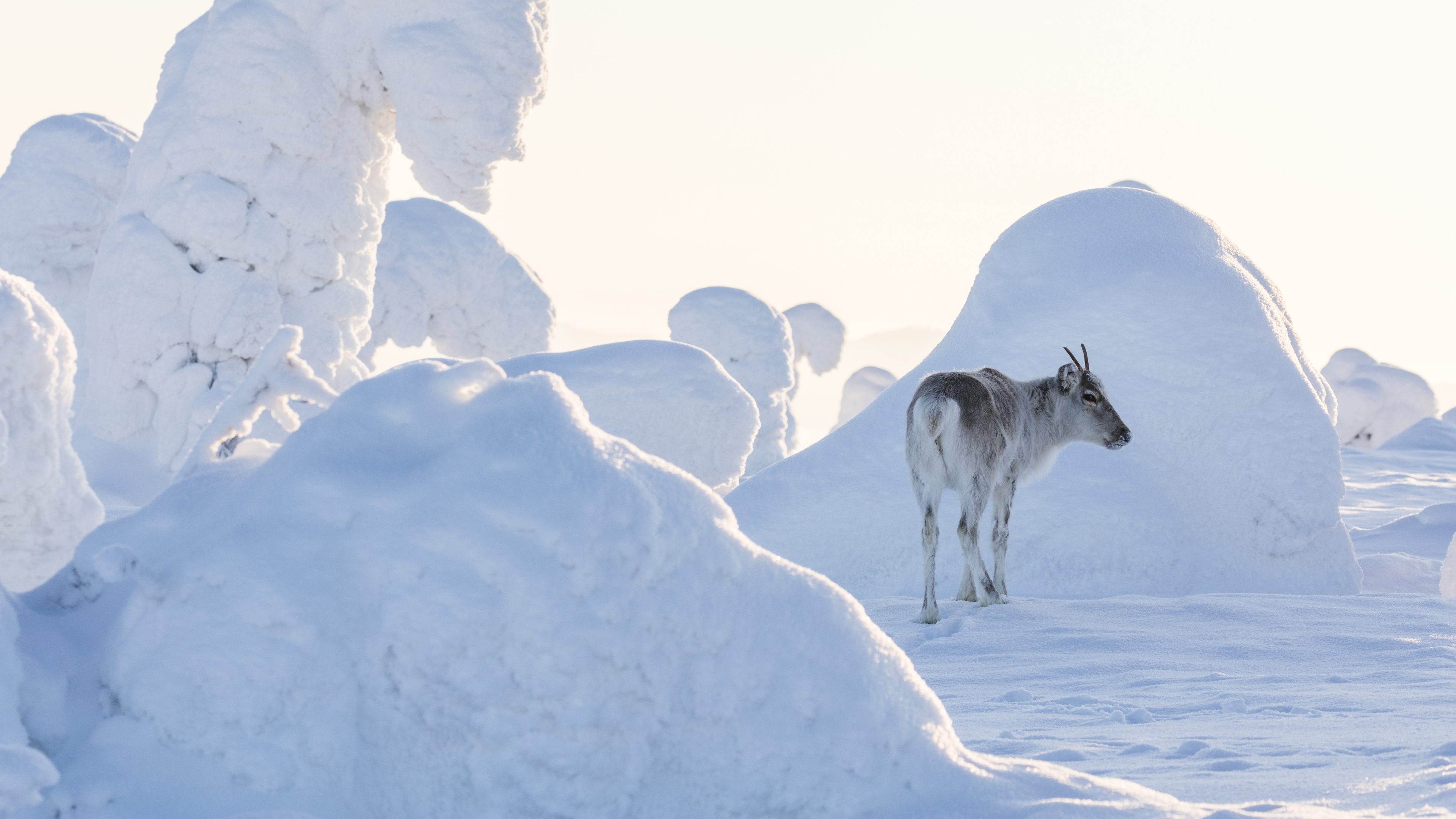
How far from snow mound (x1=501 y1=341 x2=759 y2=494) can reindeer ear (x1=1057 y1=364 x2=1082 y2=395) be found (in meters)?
2.73

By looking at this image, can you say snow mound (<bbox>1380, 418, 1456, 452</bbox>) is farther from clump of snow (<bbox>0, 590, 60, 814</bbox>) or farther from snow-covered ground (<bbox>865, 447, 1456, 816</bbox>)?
clump of snow (<bbox>0, 590, 60, 814</bbox>)

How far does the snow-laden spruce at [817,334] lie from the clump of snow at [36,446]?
84.8ft

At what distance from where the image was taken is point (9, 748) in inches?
83.7

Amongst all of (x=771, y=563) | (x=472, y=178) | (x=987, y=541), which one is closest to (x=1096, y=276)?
(x=987, y=541)

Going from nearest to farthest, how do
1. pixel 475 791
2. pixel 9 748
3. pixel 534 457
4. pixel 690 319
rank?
pixel 9 748
pixel 475 791
pixel 534 457
pixel 690 319

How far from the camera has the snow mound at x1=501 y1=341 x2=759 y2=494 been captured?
341 inches

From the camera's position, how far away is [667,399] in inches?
373

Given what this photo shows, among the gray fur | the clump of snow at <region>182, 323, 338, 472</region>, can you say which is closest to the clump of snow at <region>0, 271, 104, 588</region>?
the clump of snow at <region>182, 323, 338, 472</region>

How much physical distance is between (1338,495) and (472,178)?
7.67 m

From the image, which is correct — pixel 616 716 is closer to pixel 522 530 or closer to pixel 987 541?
pixel 522 530

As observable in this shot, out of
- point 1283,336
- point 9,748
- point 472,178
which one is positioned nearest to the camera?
point 9,748

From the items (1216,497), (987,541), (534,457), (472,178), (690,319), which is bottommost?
(690,319)

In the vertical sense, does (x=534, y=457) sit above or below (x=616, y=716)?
above

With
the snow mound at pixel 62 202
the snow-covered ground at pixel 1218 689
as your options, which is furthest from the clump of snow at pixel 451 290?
the snow-covered ground at pixel 1218 689
